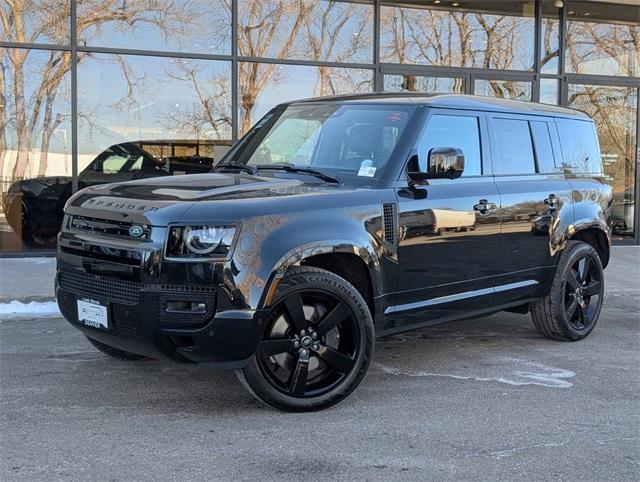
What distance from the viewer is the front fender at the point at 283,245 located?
13.0 feet

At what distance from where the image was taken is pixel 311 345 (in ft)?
14.1

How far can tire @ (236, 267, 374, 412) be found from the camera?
13.6ft

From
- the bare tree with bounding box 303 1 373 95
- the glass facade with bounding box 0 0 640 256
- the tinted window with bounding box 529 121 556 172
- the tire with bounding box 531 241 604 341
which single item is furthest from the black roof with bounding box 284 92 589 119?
the bare tree with bounding box 303 1 373 95

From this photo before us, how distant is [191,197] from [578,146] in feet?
12.5

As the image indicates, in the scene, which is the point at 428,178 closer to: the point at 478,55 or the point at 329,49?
the point at 329,49

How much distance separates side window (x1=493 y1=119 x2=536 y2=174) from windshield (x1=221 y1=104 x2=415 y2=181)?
3.07ft

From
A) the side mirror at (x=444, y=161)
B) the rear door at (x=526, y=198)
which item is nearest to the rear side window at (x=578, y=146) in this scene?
the rear door at (x=526, y=198)

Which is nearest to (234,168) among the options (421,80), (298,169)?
(298,169)

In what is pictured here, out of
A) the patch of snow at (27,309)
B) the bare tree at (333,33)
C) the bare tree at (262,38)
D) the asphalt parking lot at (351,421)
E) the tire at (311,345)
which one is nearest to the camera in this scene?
the asphalt parking lot at (351,421)

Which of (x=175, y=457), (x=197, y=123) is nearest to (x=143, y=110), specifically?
(x=197, y=123)

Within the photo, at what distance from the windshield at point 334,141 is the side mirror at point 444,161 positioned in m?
0.29

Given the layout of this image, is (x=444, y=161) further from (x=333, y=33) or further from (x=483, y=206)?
(x=333, y=33)

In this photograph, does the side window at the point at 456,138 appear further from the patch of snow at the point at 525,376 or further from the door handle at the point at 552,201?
the patch of snow at the point at 525,376

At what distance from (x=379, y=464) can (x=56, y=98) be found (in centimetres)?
830
